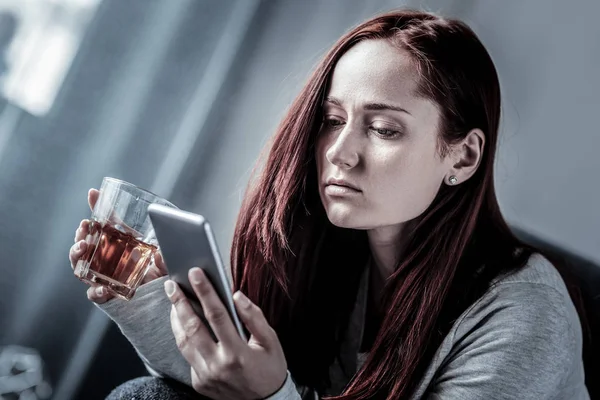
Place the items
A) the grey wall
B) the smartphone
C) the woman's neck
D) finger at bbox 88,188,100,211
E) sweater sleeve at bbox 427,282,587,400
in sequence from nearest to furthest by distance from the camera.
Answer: the smartphone < sweater sleeve at bbox 427,282,587,400 < finger at bbox 88,188,100,211 < the woman's neck < the grey wall

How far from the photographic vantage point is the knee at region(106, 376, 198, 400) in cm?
109

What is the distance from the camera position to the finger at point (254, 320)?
807mm

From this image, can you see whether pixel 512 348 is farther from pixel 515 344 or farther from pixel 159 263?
pixel 159 263

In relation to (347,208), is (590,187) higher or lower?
higher

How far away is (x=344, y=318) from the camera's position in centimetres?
143

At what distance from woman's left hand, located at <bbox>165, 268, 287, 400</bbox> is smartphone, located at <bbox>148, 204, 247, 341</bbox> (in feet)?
0.04

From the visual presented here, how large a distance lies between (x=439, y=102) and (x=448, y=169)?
14cm

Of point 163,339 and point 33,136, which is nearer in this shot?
point 163,339

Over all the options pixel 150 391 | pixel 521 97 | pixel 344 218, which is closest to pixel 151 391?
pixel 150 391

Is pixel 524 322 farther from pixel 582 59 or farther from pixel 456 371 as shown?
pixel 582 59

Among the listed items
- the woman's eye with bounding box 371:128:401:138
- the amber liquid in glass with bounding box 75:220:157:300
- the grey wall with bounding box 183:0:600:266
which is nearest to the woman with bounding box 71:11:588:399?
the woman's eye with bounding box 371:128:401:138

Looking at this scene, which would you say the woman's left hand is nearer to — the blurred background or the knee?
the knee

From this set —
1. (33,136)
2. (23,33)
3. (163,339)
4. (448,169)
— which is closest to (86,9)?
(23,33)

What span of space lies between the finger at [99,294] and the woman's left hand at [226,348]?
0.87 feet
